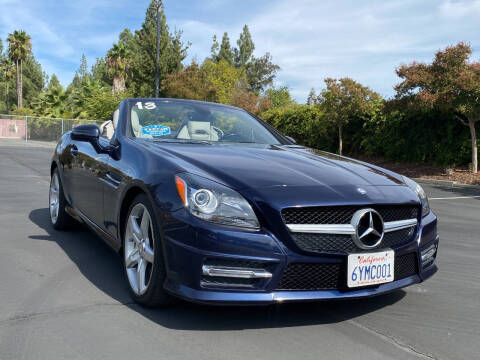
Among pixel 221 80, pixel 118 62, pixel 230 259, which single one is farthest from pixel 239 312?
Result: pixel 118 62

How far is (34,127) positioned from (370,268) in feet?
117

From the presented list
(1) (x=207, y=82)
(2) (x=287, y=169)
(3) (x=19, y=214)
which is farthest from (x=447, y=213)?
(1) (x=207, y=82)

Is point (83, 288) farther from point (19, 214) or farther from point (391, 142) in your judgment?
point (391, 142)

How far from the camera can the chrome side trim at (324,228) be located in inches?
105

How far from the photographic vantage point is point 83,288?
141 inches

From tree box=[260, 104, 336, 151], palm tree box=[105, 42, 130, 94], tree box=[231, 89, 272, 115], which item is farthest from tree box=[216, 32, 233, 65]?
tree box=[260, 104, 336, 151]

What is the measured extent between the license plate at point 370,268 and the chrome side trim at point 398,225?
14 cm

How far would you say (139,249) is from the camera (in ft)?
10.6

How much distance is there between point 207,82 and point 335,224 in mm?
32375

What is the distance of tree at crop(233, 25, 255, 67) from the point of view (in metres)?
72.9

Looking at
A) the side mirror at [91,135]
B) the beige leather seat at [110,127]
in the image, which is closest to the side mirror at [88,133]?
the side mirror at [91,135]

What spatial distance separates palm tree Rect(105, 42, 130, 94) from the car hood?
46814 millimetres

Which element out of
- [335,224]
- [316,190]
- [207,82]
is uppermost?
[207,82]

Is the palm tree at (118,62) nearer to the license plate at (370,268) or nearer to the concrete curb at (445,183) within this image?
the concrete curb at (445,183)
